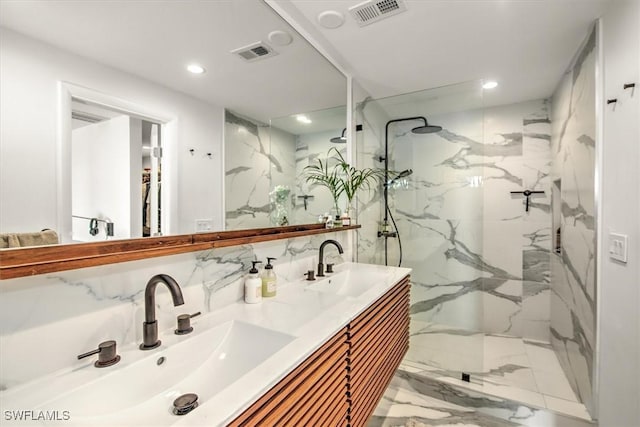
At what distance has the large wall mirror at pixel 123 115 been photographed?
2.11 ft

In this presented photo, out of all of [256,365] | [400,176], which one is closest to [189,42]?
[256,365]

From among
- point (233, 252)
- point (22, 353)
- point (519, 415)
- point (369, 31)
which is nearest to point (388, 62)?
point (369, 31)

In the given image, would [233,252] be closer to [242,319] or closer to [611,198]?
[242,319]

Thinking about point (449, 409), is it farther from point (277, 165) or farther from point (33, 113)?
A: point (33, 113)

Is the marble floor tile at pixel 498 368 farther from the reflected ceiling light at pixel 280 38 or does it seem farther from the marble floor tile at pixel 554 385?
the reflected ceiling light at pixel 280 38

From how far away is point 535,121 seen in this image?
2863 mm

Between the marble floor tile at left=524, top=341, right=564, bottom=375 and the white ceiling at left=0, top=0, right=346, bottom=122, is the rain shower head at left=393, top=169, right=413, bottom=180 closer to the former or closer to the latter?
the white ceiling at left=0, top=0, right=346, bottom=122

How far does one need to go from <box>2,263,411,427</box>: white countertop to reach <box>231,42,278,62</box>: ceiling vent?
117 centimetres

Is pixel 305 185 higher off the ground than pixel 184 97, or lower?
lower

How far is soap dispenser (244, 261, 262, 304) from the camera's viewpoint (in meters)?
1.22

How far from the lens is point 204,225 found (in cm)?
109

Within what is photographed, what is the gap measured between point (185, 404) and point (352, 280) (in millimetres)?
1286

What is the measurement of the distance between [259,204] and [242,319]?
0.60 meters

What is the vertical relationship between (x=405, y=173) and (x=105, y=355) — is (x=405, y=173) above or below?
above
